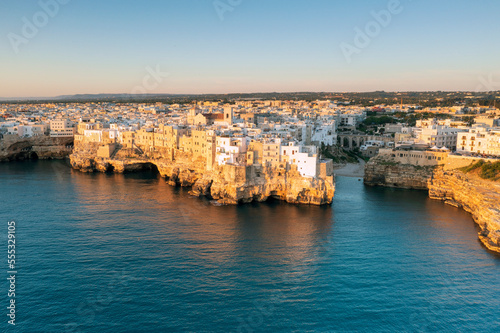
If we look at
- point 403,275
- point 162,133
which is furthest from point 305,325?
point 162,133

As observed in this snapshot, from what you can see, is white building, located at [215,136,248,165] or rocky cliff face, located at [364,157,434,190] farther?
rocky cliff face, located at [364,157,434,190]

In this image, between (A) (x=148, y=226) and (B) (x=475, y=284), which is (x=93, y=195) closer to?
(A) (x=148, y=226)

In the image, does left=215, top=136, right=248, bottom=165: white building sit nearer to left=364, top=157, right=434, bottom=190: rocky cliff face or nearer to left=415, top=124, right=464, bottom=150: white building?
left=364, top=157, right=434, bottom=190: rocky cliff face

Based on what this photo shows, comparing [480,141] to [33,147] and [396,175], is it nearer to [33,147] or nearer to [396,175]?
[396,175]

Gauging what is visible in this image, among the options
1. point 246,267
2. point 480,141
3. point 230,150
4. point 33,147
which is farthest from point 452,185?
point 33,147

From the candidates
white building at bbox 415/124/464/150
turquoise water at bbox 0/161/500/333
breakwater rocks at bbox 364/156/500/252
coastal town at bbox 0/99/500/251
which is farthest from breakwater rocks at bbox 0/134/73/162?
white building at bbox 415/124/464/150

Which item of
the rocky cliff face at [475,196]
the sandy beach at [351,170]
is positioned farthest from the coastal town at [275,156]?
the sandy beach at [351,170]

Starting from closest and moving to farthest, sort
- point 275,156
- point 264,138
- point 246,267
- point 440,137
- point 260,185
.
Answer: point 246,267
point 275,156
point 260,185
point 264,138
point 440,137
